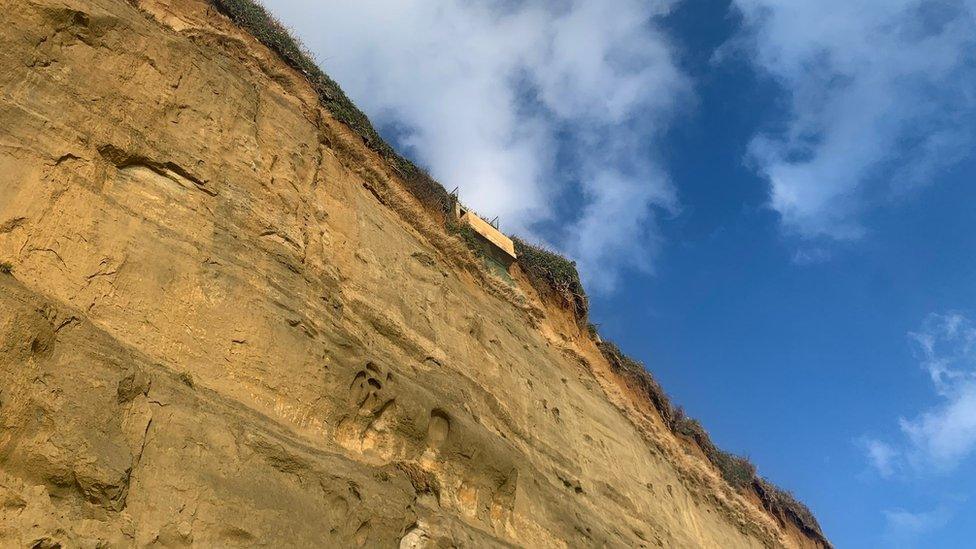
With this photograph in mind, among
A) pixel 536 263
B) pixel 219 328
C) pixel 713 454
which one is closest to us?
pixel 219 328

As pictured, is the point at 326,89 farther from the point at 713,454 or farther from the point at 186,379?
the point at 713,454

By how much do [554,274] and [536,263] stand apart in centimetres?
72

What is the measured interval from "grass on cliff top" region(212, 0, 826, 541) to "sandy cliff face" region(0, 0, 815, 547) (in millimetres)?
692

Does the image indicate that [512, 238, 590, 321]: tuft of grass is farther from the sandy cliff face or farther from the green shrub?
the green shrub

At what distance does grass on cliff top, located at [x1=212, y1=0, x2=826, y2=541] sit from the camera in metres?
12.9

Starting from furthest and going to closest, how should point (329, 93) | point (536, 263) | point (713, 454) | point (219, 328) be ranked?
point (713, 454) < point (536, 263) < point (329, 93) < point (219, 328)

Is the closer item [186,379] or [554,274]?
[186,379]

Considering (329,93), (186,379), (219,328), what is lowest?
(186,379)

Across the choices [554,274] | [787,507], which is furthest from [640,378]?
[787,507]

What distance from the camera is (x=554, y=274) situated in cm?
2094

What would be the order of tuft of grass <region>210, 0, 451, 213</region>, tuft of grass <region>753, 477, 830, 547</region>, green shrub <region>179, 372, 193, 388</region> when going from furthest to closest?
tuft of grass <region>753, 477, 830, 547</region> < tuft of grass <region>210, 0, 451, 213</region> < green shrub <region>179, 372, 193, 388</region>

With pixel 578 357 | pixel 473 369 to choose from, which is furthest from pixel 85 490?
pixel 578 357

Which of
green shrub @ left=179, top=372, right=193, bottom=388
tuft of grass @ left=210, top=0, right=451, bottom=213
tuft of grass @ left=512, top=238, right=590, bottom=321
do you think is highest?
tuft of grass @ left=512, top=238, right=590, bottom=321

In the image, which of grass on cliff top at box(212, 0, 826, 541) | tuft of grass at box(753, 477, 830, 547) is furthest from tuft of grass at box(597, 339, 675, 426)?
tuft of grass at box(753, 477, 830, 547)
